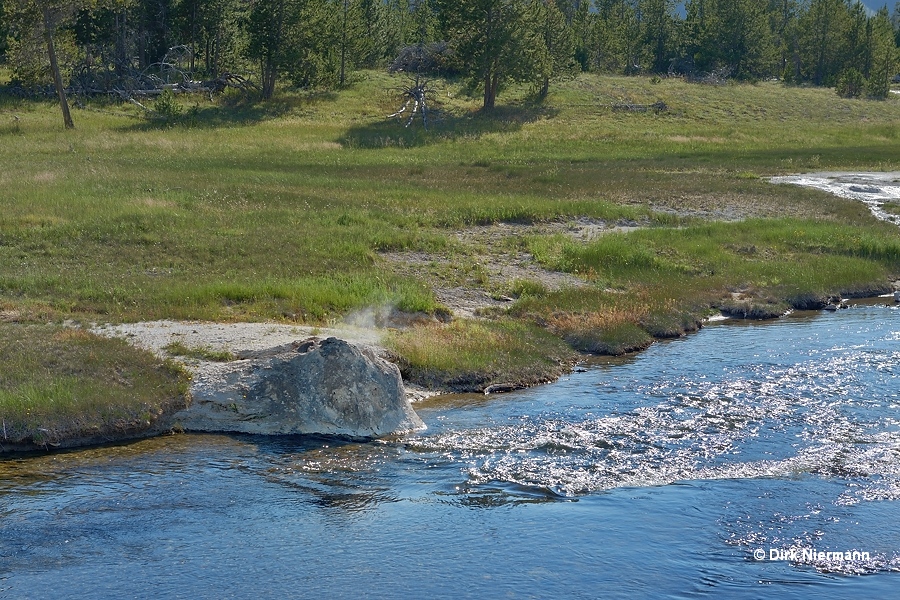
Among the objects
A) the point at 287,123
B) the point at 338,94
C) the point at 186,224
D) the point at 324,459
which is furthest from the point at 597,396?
the point at 338,94

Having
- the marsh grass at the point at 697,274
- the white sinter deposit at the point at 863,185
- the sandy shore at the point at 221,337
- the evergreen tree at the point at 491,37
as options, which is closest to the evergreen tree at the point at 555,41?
the evergreen tree at the point at 491,37

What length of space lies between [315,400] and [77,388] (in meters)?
3.79

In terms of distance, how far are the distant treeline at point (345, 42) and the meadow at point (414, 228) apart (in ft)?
21.3

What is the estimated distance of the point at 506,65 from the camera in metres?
67.4

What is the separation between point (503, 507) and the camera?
40.2 ft

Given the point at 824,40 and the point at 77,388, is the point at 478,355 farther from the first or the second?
the point at 824,40

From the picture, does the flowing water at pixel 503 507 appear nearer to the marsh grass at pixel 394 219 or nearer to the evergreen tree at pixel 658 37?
the marsh grass at pixel 394 219

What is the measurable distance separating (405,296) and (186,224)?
9.40 meters

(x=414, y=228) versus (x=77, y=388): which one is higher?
(x=414, y=228)

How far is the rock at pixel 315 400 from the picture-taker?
15.1m

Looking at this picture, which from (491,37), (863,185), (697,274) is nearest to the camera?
(697,274)

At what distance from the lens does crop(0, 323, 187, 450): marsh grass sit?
14.3m

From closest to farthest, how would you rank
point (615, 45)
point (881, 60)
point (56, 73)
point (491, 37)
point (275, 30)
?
point (56, 73)
point (491, 37)
point (275, 30)
point (881, 60)
point (615, 45)

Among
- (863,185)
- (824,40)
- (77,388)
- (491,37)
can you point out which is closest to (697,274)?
(77,388)
